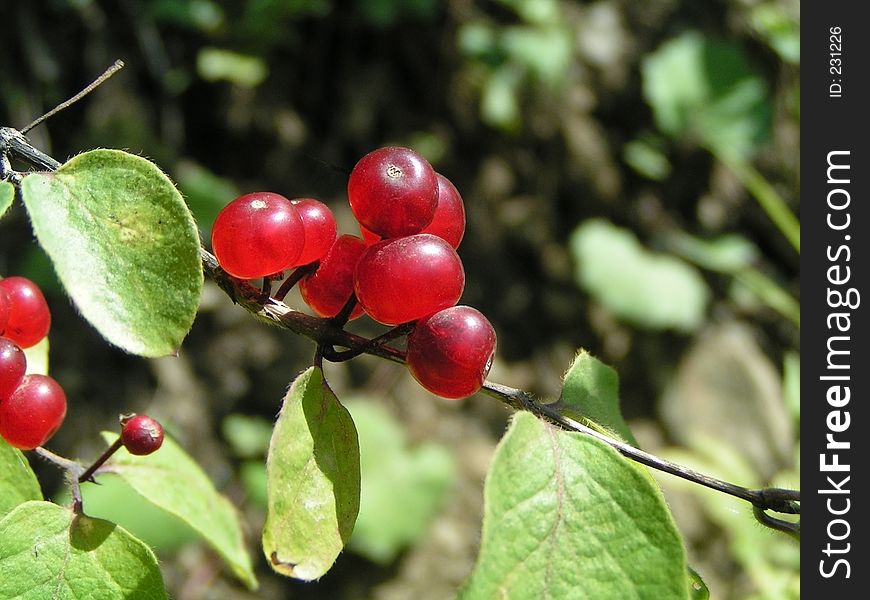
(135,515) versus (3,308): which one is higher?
(3,308)

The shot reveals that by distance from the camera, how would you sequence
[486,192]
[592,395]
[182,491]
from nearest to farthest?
[592,395]
[182,491]
[486,192]

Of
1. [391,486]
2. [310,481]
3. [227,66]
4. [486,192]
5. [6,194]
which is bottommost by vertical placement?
[391,486]

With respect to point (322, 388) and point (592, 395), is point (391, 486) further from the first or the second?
point (322, 388)

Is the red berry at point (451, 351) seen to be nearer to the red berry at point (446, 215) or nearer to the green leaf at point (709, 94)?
the red berry at point (446, 215)

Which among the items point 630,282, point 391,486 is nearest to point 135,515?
point 391,486
